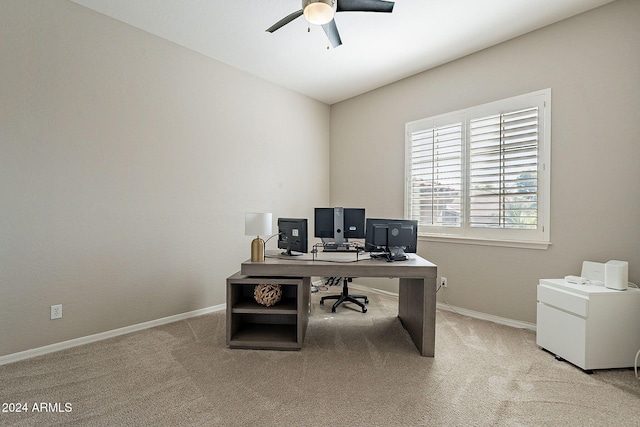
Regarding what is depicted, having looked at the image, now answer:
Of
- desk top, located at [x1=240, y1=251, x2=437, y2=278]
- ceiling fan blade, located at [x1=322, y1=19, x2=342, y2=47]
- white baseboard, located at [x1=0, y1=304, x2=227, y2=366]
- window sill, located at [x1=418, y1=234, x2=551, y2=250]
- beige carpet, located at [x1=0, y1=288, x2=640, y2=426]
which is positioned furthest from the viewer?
window sill, located at [x1=418, y1=234, x2=551, y2=250]

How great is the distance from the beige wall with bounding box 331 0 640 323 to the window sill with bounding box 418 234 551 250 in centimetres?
6

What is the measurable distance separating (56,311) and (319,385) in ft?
7.75

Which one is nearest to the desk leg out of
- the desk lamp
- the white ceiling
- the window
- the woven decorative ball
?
the window

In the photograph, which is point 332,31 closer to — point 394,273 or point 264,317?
point 394,273

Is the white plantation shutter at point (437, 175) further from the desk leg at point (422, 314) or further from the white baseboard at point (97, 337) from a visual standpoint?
the white baseboard at point (97, 337)

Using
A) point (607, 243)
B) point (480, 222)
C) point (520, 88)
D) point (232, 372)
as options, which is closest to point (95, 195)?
point (232, 372)

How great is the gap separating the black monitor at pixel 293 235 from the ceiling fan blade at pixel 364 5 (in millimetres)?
1811

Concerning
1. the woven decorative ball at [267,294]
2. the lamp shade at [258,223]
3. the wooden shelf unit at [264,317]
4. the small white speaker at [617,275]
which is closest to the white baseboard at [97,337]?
the wooden shelf unit at [264,317]

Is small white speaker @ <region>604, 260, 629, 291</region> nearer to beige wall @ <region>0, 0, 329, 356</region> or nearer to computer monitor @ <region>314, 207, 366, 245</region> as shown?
computer monitor @ <region>314, 207, 366, 245</region>

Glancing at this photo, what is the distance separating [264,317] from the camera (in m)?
3.02

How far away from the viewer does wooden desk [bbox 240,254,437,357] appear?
8.32 feet

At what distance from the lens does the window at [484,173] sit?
3.04 meters

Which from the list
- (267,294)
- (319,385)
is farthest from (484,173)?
(319,385)

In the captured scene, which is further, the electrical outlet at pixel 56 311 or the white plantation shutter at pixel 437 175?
the white plantation shutter at pixel 437 175
